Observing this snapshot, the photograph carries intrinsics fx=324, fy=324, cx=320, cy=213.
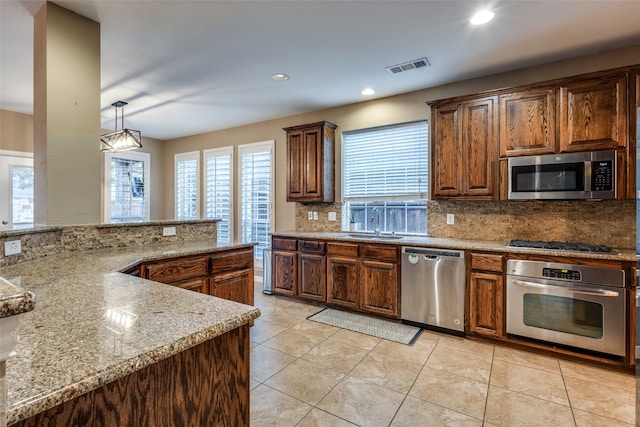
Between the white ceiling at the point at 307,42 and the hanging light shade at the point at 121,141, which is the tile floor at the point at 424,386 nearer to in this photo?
the white ceiling at the point at 307,42

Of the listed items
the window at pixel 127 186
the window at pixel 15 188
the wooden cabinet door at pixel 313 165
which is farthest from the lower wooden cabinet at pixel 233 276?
the window at pixel 127 186

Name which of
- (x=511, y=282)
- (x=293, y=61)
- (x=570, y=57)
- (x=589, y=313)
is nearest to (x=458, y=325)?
(x=511, y=282)

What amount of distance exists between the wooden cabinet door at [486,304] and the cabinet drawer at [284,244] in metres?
2.16

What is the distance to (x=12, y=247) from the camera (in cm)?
188

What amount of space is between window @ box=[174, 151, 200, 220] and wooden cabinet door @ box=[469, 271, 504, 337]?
16.6 ft

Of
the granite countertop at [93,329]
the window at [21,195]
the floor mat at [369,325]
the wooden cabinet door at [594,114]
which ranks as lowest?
the floor mat at [369,325]

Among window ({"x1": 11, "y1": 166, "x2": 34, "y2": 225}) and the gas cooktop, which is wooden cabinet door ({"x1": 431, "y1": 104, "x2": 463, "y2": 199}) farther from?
window ({"x1": 11, "y1": 166, "x2": 34, "y2": 225})

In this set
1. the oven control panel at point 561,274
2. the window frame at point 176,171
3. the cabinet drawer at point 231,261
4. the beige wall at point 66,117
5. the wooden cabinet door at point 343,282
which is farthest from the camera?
the window frame at point 176,171

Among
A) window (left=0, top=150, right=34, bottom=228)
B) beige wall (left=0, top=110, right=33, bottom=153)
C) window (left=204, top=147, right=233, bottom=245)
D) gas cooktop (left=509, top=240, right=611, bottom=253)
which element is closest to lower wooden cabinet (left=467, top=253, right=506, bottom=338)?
gas cooktop (left=509, top=240, right=611, bottom=253)

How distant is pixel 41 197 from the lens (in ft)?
7.72

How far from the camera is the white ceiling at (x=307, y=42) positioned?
2355mm

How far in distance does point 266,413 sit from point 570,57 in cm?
401

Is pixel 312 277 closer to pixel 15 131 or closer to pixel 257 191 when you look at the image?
pixel 257 191

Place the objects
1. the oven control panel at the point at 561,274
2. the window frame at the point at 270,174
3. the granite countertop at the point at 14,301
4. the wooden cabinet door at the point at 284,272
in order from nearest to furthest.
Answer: the granite countertop at the point at 14,301 < the oven control panel at the point at 561,274 < the wooden cabinet door at the point at 284,272 < the window frame at the point at 270,174
